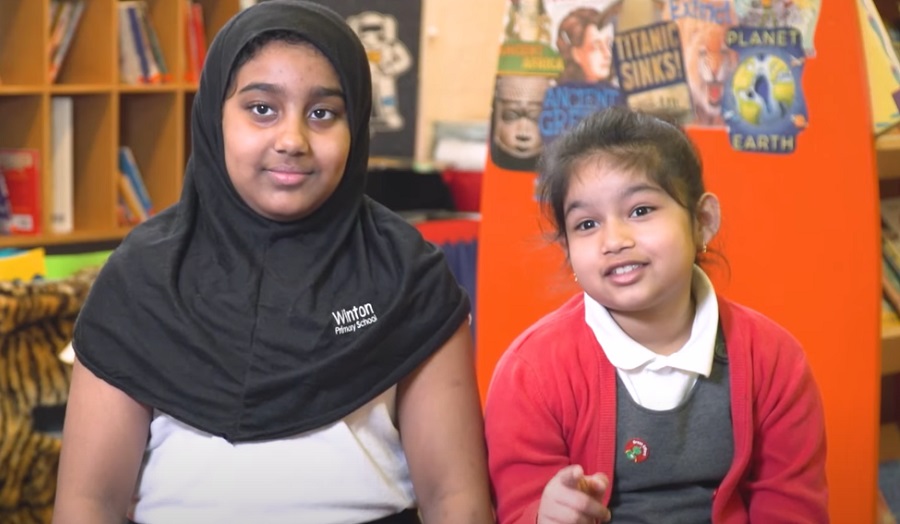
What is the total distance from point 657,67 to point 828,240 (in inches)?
16.4

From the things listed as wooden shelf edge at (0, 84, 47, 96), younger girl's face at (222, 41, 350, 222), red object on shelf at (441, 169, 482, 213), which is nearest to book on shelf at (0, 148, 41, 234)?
wooden shelf edge at (0, 84, 47, 96)

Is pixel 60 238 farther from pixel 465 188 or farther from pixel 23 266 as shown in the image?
pixel 465 188

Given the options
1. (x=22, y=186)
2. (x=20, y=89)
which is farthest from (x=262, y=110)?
(x=22, y=186)

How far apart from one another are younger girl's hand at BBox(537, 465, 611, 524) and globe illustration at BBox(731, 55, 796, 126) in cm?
85

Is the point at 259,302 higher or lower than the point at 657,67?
lower

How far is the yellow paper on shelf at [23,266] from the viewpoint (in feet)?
8.93

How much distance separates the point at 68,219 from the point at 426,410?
226 centimetres

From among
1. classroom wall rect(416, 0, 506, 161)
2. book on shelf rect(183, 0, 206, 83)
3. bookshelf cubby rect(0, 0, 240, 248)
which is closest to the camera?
bookshelf cubby rect(0, 0, 240, 248)

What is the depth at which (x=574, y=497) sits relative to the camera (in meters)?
1.37

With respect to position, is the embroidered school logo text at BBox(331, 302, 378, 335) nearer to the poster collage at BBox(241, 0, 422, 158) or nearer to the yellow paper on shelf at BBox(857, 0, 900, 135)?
the yellow paper on shelf at BBox(857, 0, 900, 135)

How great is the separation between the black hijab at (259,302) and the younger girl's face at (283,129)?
0.02 metres

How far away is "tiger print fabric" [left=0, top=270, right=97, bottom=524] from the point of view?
2.45 metres

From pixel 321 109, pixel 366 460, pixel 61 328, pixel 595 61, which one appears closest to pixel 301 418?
pixel 366 460

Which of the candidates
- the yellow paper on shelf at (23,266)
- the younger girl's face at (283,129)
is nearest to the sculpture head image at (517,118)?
the younger girl's face at (283,129)
